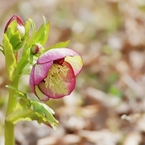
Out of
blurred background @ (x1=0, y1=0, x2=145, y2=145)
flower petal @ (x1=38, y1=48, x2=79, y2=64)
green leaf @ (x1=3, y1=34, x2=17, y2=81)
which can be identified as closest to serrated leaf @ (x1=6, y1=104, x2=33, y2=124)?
green leaf @ (x1=3, y1=34, x2=17, y2=81)

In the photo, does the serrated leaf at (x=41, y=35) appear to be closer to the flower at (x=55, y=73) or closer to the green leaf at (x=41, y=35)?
the green leaf at (x=41, y=35)

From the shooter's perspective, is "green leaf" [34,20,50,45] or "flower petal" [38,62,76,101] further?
"green leaf" [34,20,50,45]

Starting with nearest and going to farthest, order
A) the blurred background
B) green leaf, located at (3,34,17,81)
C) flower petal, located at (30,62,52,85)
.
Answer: flower petal, located at (30,62,52,85)
green leaf, located at (3,34,17,81)
the blurred background

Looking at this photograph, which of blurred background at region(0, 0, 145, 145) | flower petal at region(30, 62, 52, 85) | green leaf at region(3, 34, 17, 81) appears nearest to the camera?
flower petal at region(30, 62, 52, 85)

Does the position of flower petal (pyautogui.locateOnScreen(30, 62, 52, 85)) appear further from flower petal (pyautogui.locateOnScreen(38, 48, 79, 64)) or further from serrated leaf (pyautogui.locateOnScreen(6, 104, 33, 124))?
serrated leaf (pyautogui.locateOnScreen(6, 104, 33, 124))

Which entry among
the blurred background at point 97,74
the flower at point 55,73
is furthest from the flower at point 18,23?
the blurred background at point 97,74
